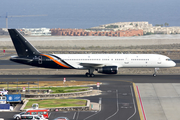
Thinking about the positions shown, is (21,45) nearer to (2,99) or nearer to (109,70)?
(109,70)

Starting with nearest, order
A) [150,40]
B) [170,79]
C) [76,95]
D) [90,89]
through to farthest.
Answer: [76,95] < [90,89] < [170,79] < [150,40]

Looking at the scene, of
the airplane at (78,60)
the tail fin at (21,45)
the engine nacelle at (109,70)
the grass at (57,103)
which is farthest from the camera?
the tail fin at (21,45)

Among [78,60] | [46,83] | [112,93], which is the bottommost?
[112,93]

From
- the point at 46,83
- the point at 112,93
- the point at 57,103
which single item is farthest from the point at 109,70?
the point at 57,103

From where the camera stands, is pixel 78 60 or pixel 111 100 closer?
pixel 111 100

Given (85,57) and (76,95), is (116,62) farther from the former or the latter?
(76,95)

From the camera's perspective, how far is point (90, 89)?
173ft

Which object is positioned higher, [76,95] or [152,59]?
[152,59]

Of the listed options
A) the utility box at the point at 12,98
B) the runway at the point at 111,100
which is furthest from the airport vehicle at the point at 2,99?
the runway at the point at 111,100

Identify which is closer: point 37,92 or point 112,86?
point 37,92

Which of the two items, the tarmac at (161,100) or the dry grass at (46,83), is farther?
the dry grass at (46,83)

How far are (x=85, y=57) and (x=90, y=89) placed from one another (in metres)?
13.7

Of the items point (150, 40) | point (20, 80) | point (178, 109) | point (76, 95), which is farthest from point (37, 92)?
point (150, 40)

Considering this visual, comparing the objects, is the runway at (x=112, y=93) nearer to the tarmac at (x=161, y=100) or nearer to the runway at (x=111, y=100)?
the runway at (x=111, y=100)
